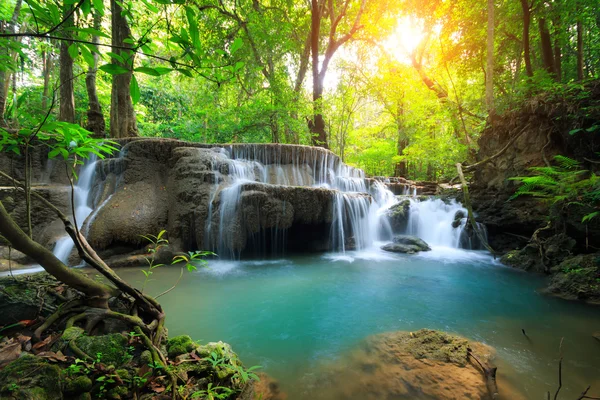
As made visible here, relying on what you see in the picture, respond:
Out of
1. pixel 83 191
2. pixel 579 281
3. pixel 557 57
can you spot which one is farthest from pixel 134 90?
pixel 557 57

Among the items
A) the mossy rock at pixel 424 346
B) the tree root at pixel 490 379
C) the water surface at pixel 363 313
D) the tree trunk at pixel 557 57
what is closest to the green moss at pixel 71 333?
the water surface at pixel 363 313

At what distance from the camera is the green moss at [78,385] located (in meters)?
1.43

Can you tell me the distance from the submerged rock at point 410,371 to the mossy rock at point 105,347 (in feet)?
5.25

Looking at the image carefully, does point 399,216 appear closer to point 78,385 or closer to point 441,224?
point 441,224

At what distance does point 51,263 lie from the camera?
1827mm

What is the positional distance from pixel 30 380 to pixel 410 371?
2860mm

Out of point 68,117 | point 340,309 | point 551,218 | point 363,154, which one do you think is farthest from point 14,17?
point 363,154

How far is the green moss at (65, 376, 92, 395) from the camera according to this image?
1.43 m

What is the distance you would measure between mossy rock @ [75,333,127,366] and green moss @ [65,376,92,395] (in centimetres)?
19

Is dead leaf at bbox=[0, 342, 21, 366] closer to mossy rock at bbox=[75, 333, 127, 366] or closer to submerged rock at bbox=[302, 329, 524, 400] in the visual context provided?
mossy rock at bbox=[75, 333, 127, 366]

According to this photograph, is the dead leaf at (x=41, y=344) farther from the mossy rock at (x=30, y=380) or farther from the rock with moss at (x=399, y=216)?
the rock with moss at (x=399, y=216)

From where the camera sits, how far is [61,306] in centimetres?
199

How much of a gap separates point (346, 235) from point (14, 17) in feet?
36.1

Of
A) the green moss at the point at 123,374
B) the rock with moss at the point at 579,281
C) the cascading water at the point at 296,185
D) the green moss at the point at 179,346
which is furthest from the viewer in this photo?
the cascading water at the point at 296,185
